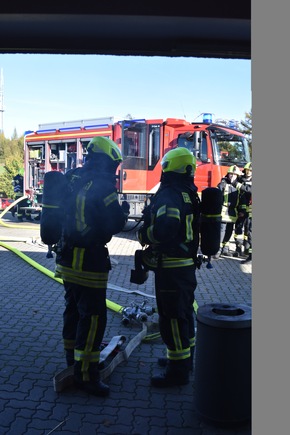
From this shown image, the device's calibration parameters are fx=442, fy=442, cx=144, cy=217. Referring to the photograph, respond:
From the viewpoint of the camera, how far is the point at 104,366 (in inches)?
155

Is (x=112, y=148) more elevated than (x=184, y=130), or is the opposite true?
(x=184, y=130)

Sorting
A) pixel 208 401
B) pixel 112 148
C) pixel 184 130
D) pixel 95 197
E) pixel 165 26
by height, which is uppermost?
pixel 184 130

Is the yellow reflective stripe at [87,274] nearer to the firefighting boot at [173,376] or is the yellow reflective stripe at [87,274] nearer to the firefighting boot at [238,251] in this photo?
the firefighting boot at [173,376]

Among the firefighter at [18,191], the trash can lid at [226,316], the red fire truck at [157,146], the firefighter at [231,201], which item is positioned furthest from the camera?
the firefighter at [18,191]

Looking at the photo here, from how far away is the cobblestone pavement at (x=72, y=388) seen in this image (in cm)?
310

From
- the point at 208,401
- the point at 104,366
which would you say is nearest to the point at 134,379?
the point at 104,366

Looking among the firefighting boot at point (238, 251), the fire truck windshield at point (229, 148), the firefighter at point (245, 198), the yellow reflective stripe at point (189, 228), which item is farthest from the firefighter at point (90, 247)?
the fire truck windshield at point (229, 148)

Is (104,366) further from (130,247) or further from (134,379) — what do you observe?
(130,247)

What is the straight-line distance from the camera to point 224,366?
9.62ft

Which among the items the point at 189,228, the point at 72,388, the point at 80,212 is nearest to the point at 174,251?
the point at 189,228

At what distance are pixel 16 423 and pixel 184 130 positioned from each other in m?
9.50

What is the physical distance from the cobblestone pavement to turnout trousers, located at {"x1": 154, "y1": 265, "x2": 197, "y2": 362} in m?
0.35

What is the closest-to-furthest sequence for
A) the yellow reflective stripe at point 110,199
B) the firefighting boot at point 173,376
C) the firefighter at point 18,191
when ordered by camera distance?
the yellow reflective stripe at point 110,199
the firefighting boot at point 173,376
the firefighter at point 18,191

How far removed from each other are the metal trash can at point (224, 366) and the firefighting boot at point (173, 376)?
58 cm
